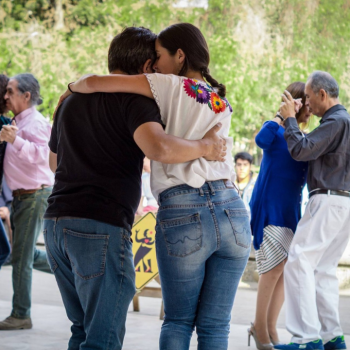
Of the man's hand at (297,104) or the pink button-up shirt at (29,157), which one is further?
the pink button-up shirt at (29,157)

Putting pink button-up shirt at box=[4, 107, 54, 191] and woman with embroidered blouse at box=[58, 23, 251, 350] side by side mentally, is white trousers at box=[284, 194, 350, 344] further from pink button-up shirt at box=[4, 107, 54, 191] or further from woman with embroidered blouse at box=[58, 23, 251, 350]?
pink button-up shirt at box=[4, 107, 54, 191]

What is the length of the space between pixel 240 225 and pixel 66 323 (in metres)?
2.68

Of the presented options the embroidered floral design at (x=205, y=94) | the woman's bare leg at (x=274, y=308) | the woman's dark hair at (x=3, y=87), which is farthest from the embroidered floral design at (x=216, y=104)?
the woman's dark hair at (x=3, y=87)

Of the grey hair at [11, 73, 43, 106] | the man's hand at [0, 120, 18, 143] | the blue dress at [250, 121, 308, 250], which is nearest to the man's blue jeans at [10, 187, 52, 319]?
the man's hand at [0, 120, 18, 143]

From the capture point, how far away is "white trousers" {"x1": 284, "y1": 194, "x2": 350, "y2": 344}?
12.2ft

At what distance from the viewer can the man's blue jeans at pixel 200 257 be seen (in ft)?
7.09

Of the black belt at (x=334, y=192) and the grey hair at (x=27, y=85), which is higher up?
the grey hair at (x=27, y=85)

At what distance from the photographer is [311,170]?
3850 millimetres

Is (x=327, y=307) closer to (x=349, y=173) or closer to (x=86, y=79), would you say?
(x=349, y=173)

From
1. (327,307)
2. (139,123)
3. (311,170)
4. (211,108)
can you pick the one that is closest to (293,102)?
(311,170)

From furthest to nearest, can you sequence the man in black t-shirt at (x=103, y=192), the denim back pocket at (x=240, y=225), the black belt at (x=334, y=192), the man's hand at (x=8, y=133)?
1. the man's hand at (x=8, y=133)
2. the black belt at (x=334, y=192)
3. the denim back pocket at (x=240, y=225)
4. the man in black t-shirt at (x=103, y=192)

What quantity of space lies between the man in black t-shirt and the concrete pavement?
1.79 metres

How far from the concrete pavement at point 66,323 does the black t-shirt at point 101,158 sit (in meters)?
1.91

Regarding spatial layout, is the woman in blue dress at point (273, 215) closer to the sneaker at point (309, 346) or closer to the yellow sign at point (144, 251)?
the sneaker at point (309, 346)
